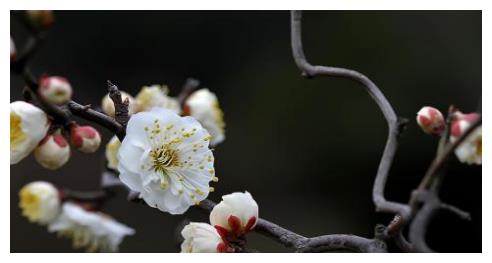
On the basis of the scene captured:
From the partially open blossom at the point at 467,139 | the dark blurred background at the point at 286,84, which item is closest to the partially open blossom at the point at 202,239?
the partially open blossom at the point at 467,139

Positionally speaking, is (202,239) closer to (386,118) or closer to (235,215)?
(235,215)

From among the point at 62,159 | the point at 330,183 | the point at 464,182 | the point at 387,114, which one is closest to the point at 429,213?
the point at 387,114

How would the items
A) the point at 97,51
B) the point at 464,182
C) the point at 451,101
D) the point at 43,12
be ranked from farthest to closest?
the point at 97,51, the point at 451,101, the point at 464,182, the point at 43,12

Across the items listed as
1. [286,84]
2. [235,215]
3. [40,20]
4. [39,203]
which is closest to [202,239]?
[235,215]

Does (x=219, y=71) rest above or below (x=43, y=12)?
above

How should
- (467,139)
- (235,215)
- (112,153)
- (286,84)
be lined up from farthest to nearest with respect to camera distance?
(286,84), (112,153), (235,215), (467,139)

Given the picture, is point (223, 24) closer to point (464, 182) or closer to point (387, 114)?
point (464, 182)
